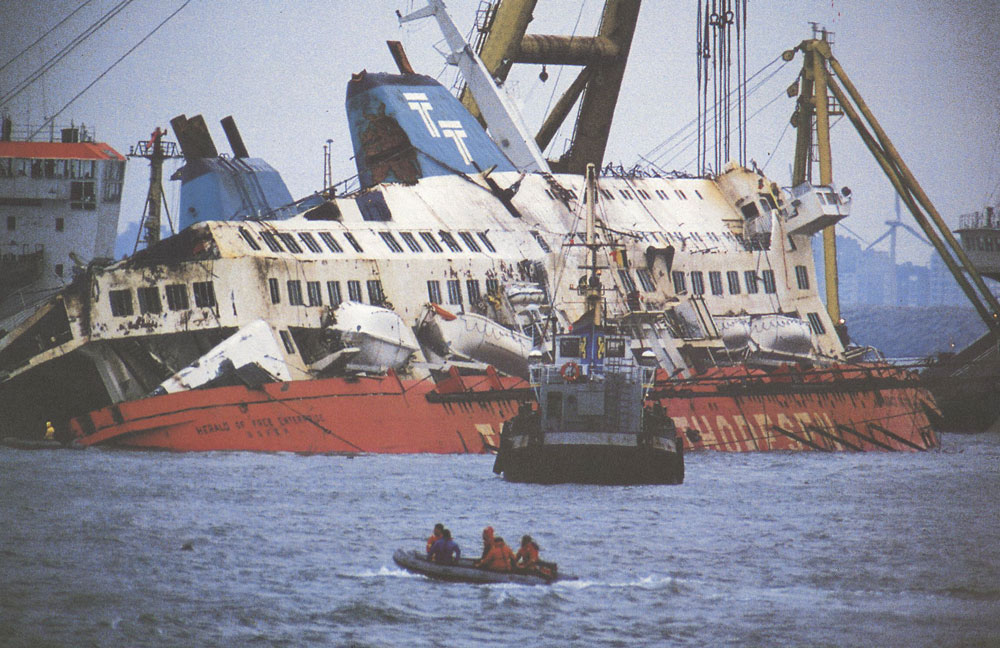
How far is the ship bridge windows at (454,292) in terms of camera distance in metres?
53.9

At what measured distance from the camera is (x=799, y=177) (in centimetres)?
7431

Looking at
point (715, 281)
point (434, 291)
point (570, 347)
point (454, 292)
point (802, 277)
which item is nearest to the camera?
point (570, 347)

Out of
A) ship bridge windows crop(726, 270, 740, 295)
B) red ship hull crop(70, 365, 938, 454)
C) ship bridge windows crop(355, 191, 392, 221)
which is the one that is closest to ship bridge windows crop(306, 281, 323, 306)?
red ship hull crop(70, 365, 938, 454)

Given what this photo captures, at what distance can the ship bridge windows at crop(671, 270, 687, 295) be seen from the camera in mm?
60719

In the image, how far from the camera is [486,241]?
57.2 meters

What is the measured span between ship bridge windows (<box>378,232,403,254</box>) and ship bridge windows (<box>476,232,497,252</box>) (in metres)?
4.27

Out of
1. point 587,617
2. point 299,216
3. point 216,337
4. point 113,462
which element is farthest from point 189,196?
point 587,617

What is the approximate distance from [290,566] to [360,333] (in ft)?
64.6

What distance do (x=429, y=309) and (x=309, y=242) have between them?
461 cm

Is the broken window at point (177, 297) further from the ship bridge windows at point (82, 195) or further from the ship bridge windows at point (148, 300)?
the ship bridge windows at point (82, 195)

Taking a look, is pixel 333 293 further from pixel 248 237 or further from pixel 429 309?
pixel 429 309

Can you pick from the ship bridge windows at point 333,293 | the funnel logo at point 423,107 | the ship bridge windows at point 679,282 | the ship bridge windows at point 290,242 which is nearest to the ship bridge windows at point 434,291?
the ship bridge windows at point 333,293

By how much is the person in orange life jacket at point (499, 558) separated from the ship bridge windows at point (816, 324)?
126 feet

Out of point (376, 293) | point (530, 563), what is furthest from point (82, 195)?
point (530, 563)
